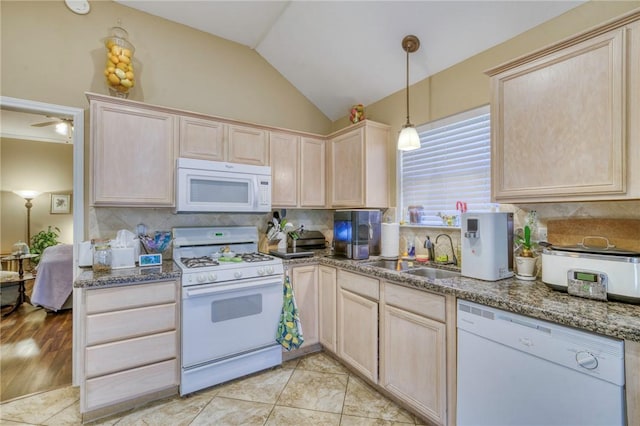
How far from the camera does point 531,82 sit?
1.62 m

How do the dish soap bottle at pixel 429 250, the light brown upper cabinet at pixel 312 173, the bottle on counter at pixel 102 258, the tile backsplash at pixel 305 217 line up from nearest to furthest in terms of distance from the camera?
1. the tile backsplash at pixel 305 217
2. the bottle on counter at pixel 102 258
3. the dish soap bottle at pixel 429 250
4. the light brown upper cabinet at pixel 312 173

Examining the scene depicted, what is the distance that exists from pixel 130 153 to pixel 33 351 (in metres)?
2.19

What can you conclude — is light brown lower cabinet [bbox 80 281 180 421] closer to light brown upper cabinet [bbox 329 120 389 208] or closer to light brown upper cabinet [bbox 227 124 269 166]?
light brown upper cabinet [bbox 227 124 269 166]

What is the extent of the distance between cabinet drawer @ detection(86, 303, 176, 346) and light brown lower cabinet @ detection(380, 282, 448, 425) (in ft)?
5.02

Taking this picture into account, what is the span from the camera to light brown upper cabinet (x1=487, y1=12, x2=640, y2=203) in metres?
1.29

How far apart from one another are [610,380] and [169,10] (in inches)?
148

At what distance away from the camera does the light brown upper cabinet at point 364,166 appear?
281 centimetres

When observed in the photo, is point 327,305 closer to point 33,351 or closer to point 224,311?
point 224,311

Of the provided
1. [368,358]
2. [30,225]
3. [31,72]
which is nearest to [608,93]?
[368,358]

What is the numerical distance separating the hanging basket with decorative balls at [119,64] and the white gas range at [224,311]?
48.0 inches

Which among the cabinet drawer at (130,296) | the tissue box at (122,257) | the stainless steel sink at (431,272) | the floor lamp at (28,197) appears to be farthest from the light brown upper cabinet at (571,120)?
the floor lamp at (28,197)

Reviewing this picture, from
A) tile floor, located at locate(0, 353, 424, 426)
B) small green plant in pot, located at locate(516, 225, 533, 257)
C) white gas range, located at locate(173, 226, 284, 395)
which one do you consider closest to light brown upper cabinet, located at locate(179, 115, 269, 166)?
white gas range, located at locate(173, 226, 284, 395)

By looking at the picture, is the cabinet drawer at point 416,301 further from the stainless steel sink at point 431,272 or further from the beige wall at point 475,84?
the beige wall at point 475,84

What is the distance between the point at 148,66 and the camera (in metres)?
2.63
